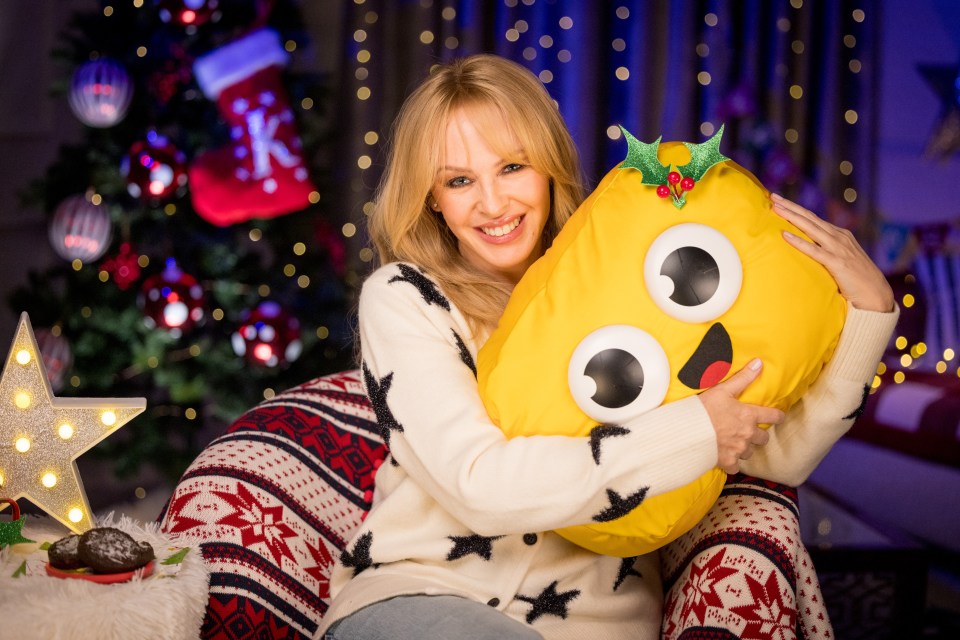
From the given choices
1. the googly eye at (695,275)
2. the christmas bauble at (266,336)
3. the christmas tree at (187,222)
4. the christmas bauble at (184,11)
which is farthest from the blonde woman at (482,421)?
the christmas bauble at (184,11)

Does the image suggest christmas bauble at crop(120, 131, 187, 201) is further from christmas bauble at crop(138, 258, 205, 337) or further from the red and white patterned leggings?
the red and white patterned leggings

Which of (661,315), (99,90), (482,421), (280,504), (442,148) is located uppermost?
(99,90)

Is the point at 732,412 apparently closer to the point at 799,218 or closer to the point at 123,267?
the point at 799,218

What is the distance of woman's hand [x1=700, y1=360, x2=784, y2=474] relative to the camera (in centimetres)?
118

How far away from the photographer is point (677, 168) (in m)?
1.21

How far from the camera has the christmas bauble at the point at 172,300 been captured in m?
3.01

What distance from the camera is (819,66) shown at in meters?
4.12

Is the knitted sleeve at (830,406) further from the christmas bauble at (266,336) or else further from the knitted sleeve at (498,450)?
the christmas bauble at (266,336)

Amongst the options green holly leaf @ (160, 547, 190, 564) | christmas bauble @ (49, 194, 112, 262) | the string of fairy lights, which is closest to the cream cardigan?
green holly leaf @ (160, 547, 190, 564)

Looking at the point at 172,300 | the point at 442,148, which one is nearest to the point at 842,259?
the point at 442,148

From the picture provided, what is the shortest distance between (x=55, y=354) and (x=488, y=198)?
6.67 feet

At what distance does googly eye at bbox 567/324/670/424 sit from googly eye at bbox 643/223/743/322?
61 mm

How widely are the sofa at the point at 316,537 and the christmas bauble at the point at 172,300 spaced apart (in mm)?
1451

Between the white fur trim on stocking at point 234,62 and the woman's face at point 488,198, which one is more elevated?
the white fur trim on stocking at point 234,62
